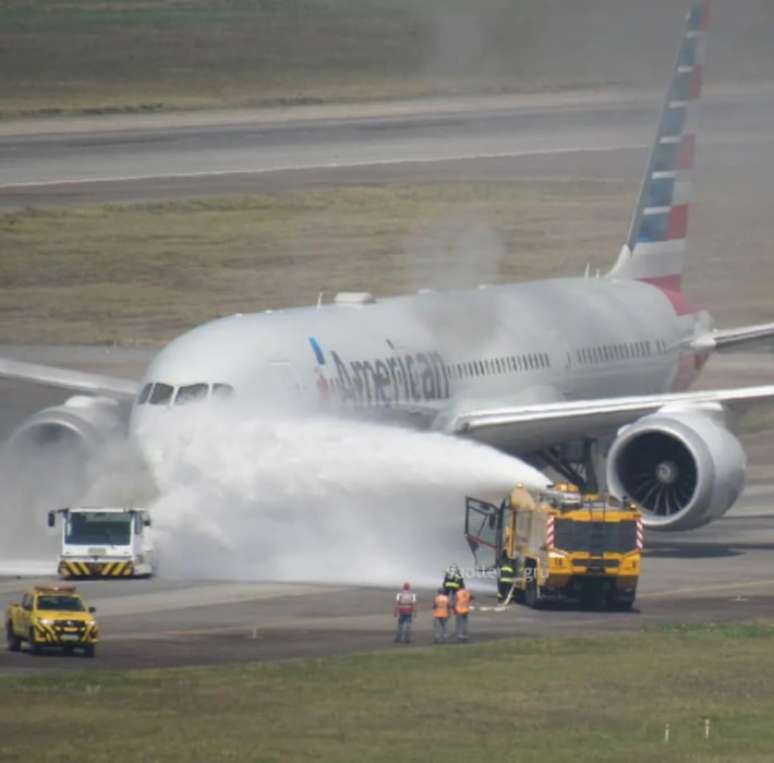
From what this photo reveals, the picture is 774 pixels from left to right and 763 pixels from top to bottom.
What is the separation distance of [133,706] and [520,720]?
5.87 metres

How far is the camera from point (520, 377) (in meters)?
66.4

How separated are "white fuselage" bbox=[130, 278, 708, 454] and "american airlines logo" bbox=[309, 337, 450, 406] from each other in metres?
0.04

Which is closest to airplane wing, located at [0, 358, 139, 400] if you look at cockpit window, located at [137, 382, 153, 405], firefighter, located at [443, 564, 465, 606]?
cockpit window, located at [137, 382, 153, 405]

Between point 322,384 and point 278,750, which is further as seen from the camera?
point 322,384

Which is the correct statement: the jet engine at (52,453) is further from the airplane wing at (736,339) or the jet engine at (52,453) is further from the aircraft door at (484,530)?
the airplane wing at (736,339)

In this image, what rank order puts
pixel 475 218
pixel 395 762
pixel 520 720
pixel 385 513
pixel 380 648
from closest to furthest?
pixel 395 762
pixel 520 720
pixel 380 648
pixel 385 513
pixel 475 218

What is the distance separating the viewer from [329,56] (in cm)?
12775

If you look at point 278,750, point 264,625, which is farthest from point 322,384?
point 278,750

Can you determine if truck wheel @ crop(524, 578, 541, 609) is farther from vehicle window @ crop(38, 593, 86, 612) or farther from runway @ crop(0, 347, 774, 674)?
vehicle window @ crop(38, 593, 86, 612)

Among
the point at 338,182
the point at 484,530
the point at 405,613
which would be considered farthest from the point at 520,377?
the point at 338,182

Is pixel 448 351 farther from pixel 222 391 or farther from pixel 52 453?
pixel 52 453

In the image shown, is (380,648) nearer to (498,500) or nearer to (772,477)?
(498,500)

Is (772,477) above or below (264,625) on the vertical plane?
above

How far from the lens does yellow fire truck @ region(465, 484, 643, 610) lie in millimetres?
51062
